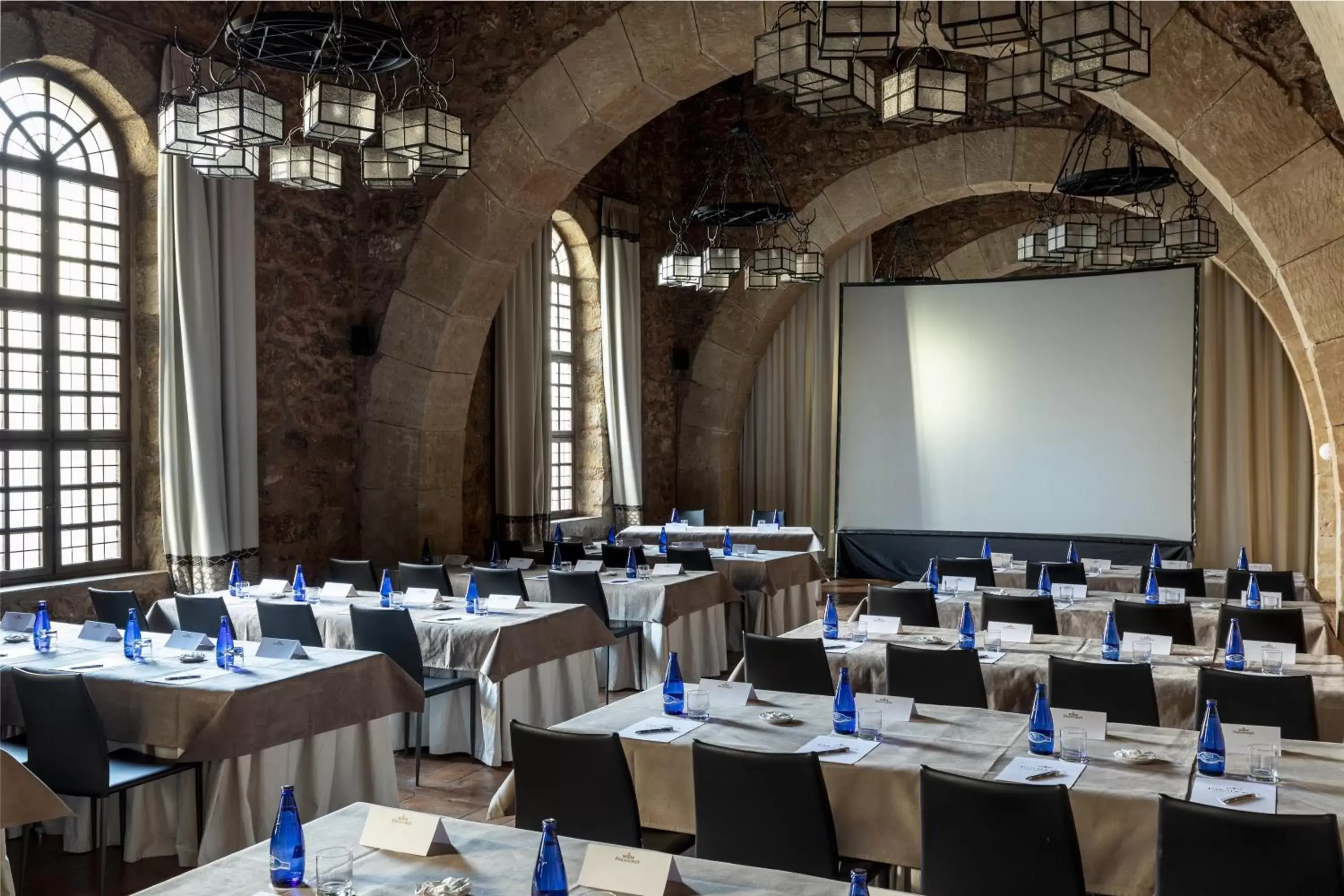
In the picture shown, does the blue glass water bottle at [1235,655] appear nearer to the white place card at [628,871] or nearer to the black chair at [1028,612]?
the black chair at [1028,612]

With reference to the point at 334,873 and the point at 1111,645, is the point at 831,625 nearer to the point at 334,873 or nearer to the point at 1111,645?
the point at 1111,645

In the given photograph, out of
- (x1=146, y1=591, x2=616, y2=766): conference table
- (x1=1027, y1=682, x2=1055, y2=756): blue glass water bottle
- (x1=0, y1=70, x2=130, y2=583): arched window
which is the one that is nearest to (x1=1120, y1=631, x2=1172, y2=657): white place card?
(x1=1027, y1=682, x2=1055, y2=756): blue glass water bottle

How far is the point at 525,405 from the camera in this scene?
1196cm

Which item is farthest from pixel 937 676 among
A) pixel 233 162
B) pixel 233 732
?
pixel 233 162

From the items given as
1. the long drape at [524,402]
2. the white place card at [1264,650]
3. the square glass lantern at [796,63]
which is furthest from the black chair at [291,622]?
the long drape at [524,402]

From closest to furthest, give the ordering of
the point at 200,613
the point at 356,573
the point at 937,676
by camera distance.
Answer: the point at 937,676, the point at 200,613, the point at 356,573

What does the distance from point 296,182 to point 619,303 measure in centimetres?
715

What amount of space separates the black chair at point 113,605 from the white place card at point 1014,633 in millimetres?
4141

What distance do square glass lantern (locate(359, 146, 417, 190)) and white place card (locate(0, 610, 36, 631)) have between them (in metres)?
2.79

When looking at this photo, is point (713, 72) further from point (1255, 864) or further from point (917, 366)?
point (1255, 864)

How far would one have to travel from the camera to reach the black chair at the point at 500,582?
753cm

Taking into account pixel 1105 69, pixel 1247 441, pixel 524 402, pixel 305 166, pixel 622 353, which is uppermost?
pixel 1105 69

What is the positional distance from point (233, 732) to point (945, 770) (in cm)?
268

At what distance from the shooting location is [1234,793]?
3.21 m
